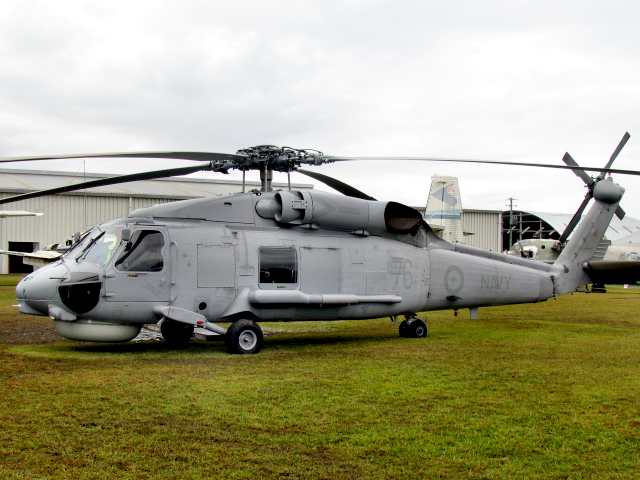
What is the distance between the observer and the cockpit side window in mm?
11945

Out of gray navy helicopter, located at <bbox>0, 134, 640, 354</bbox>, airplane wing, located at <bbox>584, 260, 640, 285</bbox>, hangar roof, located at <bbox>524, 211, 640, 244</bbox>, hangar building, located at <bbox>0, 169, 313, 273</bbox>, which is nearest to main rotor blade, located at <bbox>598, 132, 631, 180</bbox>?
gray navy helicopter, located at <bbox>0, 134, 640, 354</bbox>

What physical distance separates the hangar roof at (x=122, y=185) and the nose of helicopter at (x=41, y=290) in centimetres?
3888

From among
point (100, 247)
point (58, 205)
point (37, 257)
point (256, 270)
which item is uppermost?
point (58, 205)

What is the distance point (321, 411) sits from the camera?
752 centimetres

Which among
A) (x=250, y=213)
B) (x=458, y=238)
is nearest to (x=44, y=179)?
(x=458, y=238)

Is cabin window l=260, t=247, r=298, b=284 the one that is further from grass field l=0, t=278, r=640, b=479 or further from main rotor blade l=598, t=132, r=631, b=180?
main rotor blade l=598, t=132, r=631, b=180

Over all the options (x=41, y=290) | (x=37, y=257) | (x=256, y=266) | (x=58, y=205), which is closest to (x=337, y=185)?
(x=256, y=266)

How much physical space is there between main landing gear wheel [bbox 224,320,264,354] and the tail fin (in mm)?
8108

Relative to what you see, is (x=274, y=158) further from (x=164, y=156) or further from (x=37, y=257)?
(x=37, y=257)

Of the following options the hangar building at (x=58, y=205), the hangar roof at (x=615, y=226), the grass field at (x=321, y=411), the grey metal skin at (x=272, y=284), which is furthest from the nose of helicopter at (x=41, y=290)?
the hangar roof at (x=615, y=226)

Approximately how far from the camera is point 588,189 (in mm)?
17281

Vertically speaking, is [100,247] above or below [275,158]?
below

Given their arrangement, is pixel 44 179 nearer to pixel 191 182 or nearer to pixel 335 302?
pixel 191 182

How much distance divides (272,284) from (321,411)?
5.70 m
